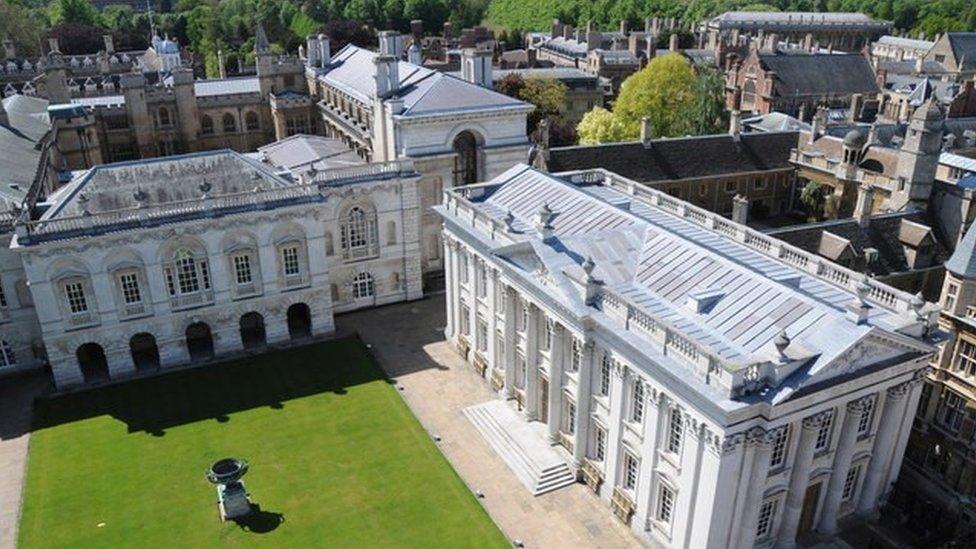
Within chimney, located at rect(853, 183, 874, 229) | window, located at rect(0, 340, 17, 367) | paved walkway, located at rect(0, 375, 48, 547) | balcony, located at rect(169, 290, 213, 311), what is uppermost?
chimney, located at rect(853, 183, 874, 229)

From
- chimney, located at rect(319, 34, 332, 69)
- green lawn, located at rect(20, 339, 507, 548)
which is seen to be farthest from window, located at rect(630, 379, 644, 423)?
chimney, located at rect(319, 34, 332, 69)

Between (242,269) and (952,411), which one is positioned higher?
(242,269)

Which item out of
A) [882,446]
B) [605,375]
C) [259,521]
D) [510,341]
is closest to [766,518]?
[882,446]

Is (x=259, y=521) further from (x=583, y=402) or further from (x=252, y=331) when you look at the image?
(x=252, y=331)

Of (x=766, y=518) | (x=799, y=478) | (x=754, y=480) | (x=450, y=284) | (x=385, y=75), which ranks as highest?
(x=385, y=75)

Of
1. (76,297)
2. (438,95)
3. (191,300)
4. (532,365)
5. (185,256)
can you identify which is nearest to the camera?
(532,365)

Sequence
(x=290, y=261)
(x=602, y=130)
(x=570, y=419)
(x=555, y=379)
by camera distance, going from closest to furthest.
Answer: (x=555, y=379) → (x=570, y=419) → (x=290, y=261) → (x=602, y=130)

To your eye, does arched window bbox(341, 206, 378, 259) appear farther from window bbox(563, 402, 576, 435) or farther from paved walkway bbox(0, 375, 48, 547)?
window bbox(563, 402, 576, 435)
